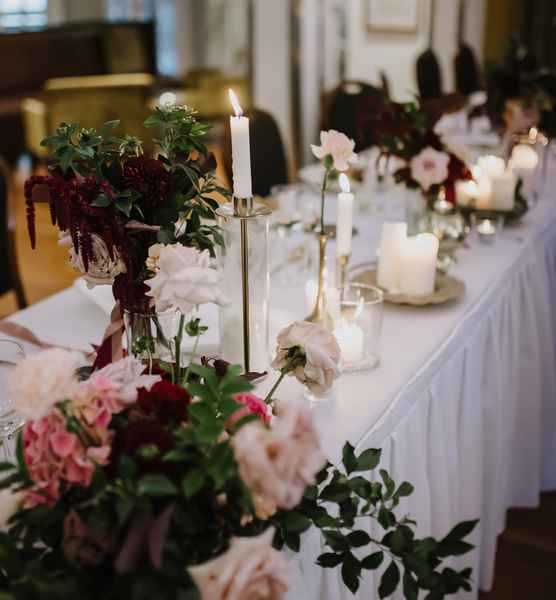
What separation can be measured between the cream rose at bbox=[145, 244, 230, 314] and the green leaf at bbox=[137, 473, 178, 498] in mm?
206

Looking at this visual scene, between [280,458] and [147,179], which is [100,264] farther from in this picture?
[280,458]

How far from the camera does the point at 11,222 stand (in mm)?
2164

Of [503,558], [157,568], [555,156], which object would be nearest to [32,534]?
[157,568]

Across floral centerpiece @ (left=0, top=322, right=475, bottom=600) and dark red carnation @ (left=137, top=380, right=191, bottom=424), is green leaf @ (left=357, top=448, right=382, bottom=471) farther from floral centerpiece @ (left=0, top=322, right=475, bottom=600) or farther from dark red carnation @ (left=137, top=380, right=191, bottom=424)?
dark red carnation @ (left=137, top=380, right=191, bottom=424)

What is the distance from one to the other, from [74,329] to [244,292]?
53 centimetres

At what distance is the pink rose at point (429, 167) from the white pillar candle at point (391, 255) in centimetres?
29

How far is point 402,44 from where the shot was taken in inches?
240

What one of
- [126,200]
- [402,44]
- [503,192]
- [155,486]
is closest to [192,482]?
[155,486]

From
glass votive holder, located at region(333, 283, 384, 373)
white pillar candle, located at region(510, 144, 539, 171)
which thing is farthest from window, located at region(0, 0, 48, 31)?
glass votive holder, located at region(333, 283, 384, 373)

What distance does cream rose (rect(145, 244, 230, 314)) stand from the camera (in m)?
0.76

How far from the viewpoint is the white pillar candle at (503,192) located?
6.66ft

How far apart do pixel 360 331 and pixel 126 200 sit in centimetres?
48

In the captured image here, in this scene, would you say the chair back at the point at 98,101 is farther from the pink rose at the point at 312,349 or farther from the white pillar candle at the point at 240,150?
the pink rose at the point at 312,349

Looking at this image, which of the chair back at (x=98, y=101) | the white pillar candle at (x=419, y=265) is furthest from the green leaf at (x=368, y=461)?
the chair back at (x=98, y=101)
